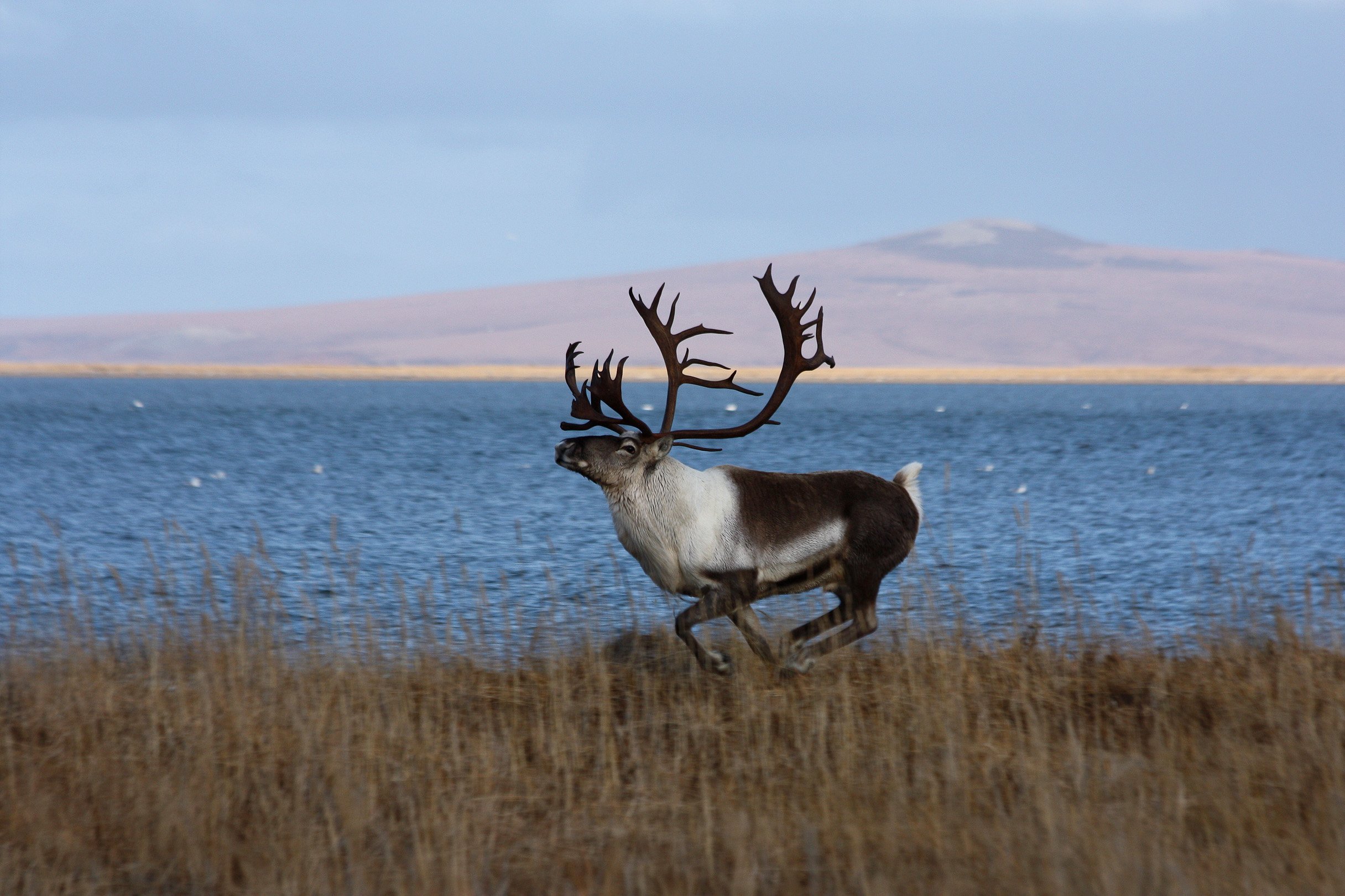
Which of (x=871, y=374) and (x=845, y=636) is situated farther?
(x=871, y=374)

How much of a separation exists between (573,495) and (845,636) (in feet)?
65.0

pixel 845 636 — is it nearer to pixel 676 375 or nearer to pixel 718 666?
pixel 718 666

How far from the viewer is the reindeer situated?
6.98 m

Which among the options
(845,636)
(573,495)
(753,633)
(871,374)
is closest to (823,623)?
(845,636)

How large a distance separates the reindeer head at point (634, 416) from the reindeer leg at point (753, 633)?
3.27 ft

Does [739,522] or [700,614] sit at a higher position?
[739,522]

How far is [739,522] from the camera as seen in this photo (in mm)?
7055

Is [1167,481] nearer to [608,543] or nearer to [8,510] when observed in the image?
[608,543]

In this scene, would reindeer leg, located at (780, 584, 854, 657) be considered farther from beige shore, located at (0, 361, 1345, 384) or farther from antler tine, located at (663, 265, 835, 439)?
beige shore, located at (0, 361, 1345, 384)

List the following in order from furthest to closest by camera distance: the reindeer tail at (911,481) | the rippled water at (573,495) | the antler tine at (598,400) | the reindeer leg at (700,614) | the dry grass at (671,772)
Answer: the rippled water at (573,495) → the reindeer tail at (911,481) → the antler tine at (598,400) → the reindeer leg at (700,614) → the dry grass at (671,772)

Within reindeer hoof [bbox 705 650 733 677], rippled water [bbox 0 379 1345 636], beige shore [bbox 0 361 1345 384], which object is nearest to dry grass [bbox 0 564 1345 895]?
reindeer hoof [bbox 705 650 733 677]

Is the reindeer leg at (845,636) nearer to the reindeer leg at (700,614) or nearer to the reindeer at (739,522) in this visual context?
the reindeer at (739,522)

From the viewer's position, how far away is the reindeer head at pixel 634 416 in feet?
22.9

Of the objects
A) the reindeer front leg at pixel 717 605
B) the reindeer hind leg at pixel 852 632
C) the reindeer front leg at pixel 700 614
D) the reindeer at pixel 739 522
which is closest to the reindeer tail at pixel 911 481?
the reindeer at pixel 739 522
